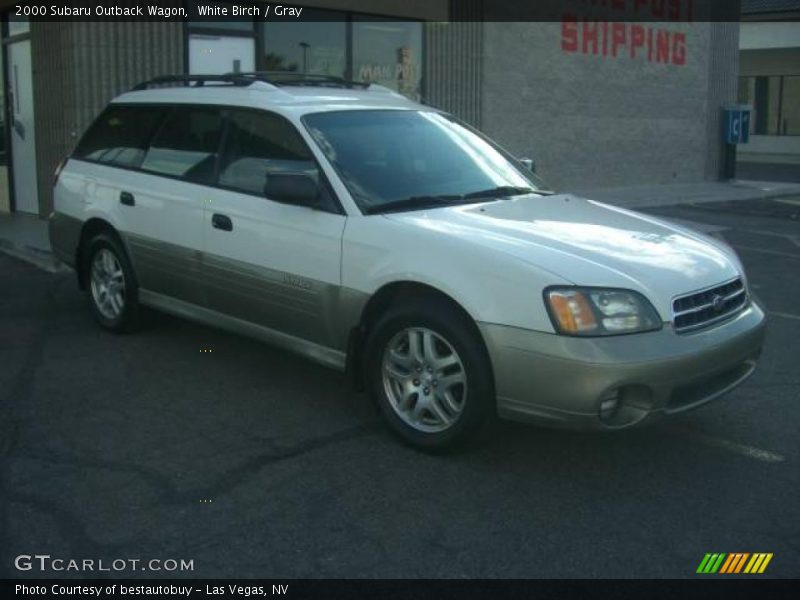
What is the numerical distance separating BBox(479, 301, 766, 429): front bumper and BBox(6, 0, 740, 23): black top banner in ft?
27.5

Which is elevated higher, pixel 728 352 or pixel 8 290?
pixel 728 352

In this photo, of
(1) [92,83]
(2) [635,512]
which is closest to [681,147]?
(1) [92,83]

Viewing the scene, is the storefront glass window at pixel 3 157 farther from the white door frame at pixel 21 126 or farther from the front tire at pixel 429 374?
the front tire at pixel 429 374

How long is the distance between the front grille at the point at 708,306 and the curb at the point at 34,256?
21.1ft

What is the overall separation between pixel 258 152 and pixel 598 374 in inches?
102

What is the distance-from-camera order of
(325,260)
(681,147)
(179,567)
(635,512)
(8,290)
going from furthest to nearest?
(681,147), (8,290), (325,260), (635,512), (179,567)

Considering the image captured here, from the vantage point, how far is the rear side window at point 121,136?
6.59 meters

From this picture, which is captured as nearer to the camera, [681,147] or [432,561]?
[432,561]

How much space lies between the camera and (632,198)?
1652 centimetres

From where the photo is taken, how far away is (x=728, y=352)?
4.43 metres

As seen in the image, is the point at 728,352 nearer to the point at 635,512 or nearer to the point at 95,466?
the point at 635,512

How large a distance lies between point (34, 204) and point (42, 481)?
9042 millimetres
